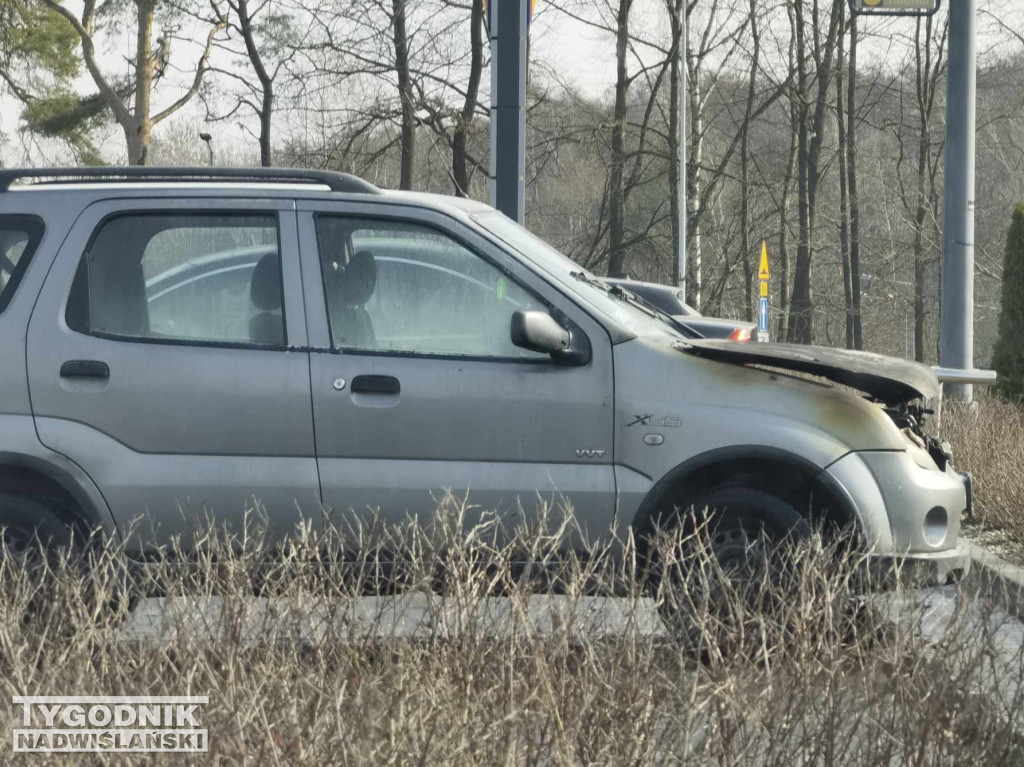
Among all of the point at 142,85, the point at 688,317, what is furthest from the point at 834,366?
the point at 142,85

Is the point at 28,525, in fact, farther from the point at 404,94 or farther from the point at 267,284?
the point at 404,94

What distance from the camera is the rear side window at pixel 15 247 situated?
5508 millimetres

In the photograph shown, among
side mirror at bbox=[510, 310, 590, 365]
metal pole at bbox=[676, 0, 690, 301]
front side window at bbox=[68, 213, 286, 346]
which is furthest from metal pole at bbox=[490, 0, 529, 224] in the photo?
metal pole at bbox=[676, 0, 690, 301]

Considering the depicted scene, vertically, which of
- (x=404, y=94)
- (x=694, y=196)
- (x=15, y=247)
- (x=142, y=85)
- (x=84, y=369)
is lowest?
(x=84, y=369)

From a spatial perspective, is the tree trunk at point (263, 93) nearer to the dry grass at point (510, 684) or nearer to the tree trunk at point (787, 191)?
the tree trunk at point (787, 191)

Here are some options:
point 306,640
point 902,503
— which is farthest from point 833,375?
point 306,640

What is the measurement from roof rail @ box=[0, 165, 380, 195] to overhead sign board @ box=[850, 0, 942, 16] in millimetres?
5550

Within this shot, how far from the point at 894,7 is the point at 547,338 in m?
6.08

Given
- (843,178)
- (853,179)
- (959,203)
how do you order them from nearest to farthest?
(959,203) < (853,179) < (843,178)

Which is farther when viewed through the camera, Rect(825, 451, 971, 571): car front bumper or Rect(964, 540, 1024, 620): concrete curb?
Rect(964, 540, 1024, 620): concrete curb

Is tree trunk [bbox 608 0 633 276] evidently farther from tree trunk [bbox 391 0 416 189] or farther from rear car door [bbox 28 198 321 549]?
rear car door [bbox 28 198 321 549]

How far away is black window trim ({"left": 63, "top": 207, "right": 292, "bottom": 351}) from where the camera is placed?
541cm

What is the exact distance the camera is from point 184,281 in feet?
18.1

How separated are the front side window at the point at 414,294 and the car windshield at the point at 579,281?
0.18 meters
